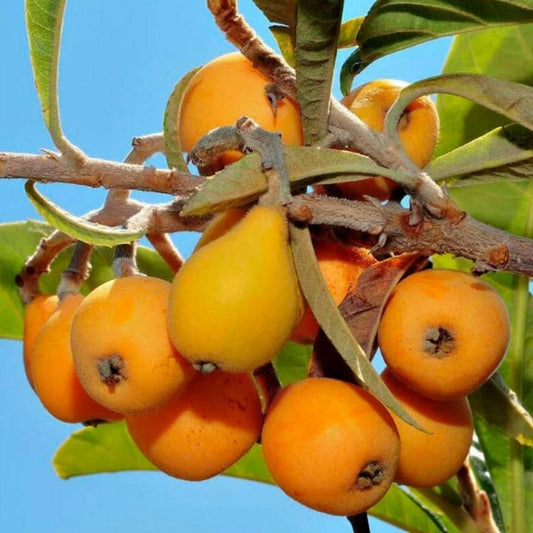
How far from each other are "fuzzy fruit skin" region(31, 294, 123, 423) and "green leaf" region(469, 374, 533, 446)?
591 millimetres

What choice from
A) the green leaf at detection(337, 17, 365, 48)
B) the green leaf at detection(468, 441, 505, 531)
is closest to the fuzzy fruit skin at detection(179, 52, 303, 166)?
the green leaf at detection(337, 17, 365, 48)

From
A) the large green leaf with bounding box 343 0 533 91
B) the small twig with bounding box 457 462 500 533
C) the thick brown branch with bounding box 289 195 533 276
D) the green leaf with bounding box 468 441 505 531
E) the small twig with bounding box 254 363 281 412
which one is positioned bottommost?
the green leaf with bounding box 468 441 505 531

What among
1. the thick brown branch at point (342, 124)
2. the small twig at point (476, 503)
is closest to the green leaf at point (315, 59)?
the thick brown branch at point (342, 124)

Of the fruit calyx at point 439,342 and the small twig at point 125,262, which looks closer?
the fruit calyx at point 439,342

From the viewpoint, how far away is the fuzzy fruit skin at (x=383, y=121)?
4.39 feet

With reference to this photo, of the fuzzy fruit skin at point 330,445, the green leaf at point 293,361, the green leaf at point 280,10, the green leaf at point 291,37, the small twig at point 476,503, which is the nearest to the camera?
the fuzzy fruit skin at point 330,445

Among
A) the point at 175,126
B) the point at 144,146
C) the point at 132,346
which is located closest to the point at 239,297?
the point at 132,346

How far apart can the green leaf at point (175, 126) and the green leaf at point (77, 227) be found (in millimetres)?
176

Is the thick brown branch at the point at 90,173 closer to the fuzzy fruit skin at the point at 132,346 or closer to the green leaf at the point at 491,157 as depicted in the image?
the fuzzy fruit skin at the point at 132,346

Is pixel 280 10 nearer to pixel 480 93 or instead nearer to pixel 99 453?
pixel 480 93

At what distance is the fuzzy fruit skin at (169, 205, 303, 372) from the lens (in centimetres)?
104

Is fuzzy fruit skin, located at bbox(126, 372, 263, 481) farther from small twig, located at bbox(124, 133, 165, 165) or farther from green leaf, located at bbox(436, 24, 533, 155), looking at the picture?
green leaf, located at bbox(436, 24, 533, 155)

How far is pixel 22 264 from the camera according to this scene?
221cm

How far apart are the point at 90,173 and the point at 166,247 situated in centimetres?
34
